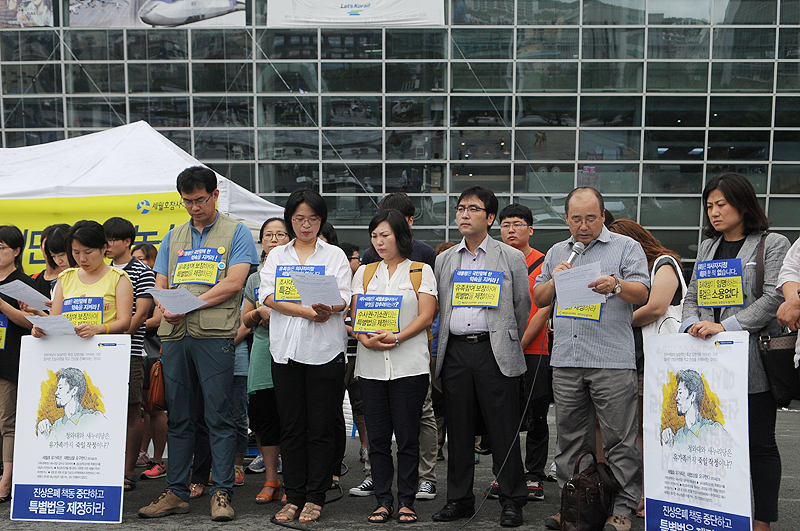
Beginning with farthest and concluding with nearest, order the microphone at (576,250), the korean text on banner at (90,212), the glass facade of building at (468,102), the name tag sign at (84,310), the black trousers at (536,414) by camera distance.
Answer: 1. the glass facade of building at (468,102)
2. the korean text on banner at (90,212)
3. the black trousers at (536,414)
4. the name tag sign at (84,310)
5. the microphone at (576,250)

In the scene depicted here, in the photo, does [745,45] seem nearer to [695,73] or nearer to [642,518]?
[695,73]

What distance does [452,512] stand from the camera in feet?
14.1

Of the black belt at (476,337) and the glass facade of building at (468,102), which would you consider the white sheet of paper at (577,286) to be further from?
the glass facade of building at (468,102)

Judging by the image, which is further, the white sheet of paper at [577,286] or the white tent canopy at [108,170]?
the white tent canopy at [108,170]

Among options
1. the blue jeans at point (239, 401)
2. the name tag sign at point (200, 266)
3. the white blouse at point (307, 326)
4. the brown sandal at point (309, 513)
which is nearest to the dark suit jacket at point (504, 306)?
the white blouse at point (307, 326)

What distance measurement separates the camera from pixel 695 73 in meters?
15.9

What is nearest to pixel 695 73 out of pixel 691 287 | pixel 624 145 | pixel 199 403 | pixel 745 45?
pixel 745 45

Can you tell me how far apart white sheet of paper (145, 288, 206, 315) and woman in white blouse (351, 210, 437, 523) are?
1002mm

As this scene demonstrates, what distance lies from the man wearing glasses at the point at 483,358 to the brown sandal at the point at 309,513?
75cm

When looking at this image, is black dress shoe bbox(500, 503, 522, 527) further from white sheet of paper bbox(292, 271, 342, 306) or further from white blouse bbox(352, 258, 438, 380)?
white sheet of paper bbox(292, 271, 342, 306)

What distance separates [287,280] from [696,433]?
8.26 ft

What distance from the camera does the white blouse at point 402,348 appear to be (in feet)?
14.1

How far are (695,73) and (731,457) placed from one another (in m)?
14.5

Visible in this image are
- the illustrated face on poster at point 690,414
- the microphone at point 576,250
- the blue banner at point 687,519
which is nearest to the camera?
the blue banner at point 687,519
